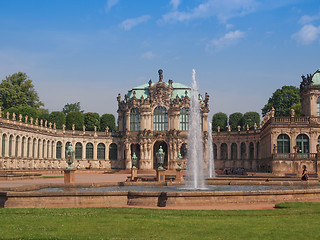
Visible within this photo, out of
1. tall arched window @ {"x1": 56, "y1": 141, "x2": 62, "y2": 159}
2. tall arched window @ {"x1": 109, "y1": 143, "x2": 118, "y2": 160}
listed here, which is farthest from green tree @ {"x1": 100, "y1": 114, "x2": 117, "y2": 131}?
tall arched window @ {"x1": 56, "y1": 141, "x2": 62, "y2": 159}

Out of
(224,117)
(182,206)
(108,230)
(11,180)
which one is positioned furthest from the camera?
(224,117)

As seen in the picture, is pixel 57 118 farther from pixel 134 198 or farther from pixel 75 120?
pixel 134 198

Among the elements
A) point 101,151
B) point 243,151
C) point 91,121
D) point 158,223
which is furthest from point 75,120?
point 158,223

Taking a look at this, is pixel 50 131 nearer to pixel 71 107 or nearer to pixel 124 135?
pixel 124 135

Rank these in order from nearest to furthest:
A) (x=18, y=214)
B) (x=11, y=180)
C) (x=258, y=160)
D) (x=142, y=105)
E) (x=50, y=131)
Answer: (x=18, y=214) → (x=11, y=180) → (x=258, y=160) → (x=50, y=131) → (x=142, y=105)

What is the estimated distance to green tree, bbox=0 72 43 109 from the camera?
336 feet

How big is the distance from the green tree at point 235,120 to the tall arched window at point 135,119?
26.0 meters

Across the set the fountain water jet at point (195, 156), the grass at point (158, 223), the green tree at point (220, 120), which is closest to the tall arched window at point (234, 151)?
the green tree at point (220, 120)

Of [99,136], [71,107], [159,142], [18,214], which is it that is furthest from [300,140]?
[71,107]

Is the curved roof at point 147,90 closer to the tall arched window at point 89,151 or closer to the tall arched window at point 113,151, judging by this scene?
the tall arched window at point 113,151

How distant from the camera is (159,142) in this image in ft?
317

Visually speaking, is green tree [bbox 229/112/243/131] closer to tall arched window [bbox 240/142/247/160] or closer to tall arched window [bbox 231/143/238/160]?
tall arched window [bbox 231/143/238/160]

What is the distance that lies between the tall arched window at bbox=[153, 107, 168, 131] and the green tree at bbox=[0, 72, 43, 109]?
33.0 meters

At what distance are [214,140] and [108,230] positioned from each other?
80.9 metres
